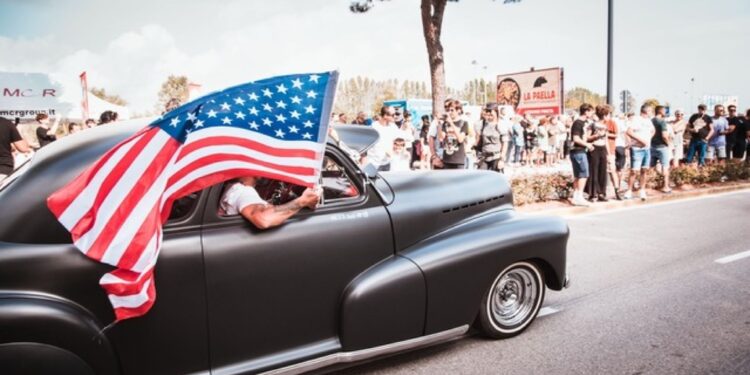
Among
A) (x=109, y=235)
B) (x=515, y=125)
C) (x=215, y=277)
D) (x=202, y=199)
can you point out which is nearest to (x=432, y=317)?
(x=215, y=277)

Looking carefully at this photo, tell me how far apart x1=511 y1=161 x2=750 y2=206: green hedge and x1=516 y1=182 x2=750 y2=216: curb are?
0.41 m

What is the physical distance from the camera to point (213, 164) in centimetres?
259

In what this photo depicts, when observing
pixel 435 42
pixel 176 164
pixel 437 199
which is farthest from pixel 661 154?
pixel 176 164

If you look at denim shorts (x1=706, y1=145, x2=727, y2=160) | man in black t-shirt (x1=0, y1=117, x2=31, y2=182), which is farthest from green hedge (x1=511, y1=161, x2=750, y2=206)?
man in black t-shirt (x1=0, y1=117, x2=31, y2=182)

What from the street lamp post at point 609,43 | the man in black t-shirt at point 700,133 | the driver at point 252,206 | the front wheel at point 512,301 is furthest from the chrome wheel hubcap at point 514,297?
the man in black t-shirt at point 700,133

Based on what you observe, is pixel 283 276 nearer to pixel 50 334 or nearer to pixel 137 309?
pixel 137 309

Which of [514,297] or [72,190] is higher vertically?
[72,190]

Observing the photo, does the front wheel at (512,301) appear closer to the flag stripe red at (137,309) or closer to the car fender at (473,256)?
the car fender at (473,256)

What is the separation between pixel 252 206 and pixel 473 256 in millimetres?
1507

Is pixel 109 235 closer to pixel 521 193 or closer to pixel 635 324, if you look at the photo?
pixel 635 324

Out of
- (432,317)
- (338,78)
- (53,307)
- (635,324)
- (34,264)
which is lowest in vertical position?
(635,324)

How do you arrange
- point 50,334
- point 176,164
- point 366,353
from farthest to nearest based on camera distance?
1. point 366,353
2. point 176,164
3. point 50,334

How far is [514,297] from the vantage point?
3.91 m

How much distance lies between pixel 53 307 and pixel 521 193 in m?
8.32
